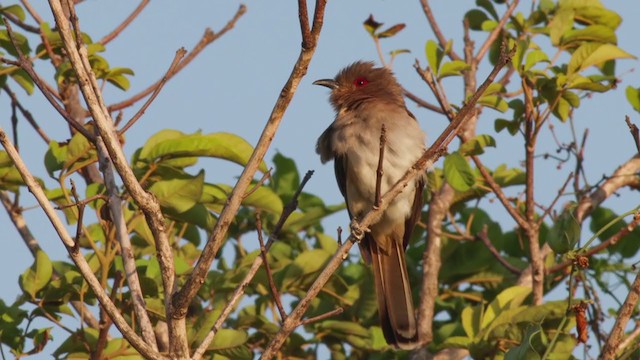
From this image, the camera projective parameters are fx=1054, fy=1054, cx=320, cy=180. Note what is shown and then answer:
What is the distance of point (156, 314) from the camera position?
483cm

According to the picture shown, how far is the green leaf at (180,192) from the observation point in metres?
5.09

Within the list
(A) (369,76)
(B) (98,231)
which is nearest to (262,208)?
(B) (98,231)

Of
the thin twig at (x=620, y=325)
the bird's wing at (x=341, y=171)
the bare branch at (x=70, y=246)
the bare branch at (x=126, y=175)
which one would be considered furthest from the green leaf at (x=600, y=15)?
the bare branch at (x=70, y=246)

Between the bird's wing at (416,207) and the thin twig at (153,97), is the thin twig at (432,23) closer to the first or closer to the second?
the bird's wing at (416,207)

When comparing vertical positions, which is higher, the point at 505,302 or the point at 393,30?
the point at 393,30

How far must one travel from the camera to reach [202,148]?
5129 millimetres

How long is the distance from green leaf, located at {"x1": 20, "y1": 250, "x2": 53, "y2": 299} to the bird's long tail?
1.85 m

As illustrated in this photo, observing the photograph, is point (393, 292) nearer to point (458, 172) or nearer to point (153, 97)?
point (458, 172)

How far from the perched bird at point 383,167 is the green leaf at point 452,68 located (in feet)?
2.53

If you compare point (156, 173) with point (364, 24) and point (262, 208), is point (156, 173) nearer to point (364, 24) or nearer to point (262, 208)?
point (262, 208)

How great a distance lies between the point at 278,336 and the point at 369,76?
3698mm

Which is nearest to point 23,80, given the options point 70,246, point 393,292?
point 393,292

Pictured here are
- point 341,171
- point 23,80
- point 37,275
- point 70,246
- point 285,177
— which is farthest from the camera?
point 341,171

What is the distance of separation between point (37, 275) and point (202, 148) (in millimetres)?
1008
